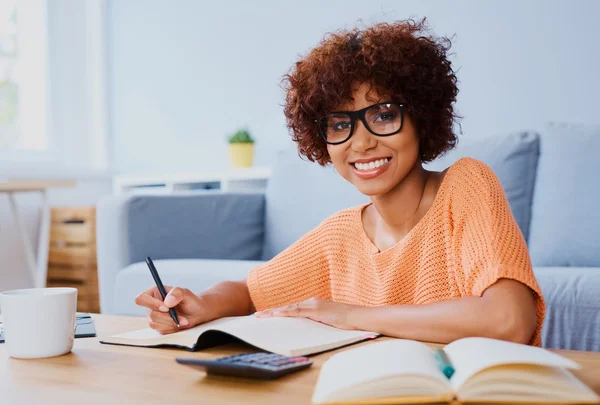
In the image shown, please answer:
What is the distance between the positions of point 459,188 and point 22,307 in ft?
2.24

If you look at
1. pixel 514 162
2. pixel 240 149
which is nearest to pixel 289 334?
pixel 514 162

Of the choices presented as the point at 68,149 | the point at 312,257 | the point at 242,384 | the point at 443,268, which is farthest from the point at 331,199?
the point at 68,149

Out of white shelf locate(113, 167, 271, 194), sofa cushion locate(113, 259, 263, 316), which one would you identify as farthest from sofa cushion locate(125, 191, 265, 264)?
white shelf locate(113, 167, 271, 194)

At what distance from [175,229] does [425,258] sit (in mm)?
1468

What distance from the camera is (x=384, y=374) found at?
1.85ft

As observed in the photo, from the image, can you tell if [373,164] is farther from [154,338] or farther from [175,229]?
[175,229]

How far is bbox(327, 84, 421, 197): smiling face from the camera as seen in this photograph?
117 centimetres

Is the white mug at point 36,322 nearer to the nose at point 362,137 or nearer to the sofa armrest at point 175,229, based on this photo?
the nose at point 362,137

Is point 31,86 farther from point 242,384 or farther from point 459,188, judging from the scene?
point 242,384

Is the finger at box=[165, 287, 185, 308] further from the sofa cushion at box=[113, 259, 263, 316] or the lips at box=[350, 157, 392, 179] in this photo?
the sofa cushion at box=[113, 259, 263, 316]

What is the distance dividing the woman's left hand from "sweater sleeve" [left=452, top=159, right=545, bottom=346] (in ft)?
0.60

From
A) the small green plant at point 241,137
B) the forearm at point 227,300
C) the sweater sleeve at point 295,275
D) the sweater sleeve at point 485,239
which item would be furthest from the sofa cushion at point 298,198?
the sweater sleeve at point 485,239

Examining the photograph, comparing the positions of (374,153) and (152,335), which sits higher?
(374,153)

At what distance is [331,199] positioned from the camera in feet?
8.02
